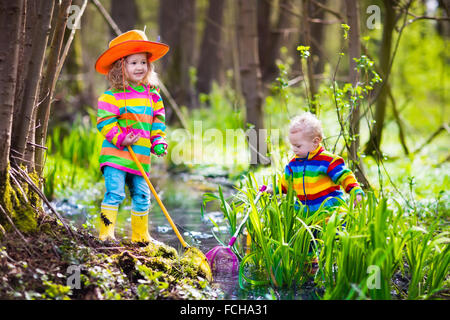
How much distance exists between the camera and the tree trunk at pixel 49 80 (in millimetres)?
3605

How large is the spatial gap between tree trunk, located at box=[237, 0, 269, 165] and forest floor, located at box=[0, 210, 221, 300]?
3.63m

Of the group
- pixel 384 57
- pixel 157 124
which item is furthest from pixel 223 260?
pixel 384 57

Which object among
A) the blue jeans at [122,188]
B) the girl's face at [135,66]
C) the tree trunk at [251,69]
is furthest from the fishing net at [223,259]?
the tree trunk at [251,69]

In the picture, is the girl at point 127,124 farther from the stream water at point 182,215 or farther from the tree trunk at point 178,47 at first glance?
the tree trunk at point 178,47

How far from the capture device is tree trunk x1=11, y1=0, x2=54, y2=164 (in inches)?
128

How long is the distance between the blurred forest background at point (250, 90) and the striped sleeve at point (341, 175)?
0.95 ft

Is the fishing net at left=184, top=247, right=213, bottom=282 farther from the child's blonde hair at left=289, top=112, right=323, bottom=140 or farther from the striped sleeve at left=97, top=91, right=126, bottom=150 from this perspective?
the child's blonde hair at left=289, top=112, right=323, bottom=140

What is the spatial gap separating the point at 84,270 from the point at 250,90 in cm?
466

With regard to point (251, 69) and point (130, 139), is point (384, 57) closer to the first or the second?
point (251, 69)

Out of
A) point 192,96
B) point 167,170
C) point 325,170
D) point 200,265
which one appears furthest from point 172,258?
point 192,96

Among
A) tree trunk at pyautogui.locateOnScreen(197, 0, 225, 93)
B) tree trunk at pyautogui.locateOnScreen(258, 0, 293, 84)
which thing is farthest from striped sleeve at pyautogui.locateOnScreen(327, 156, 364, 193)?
tree trunk at pyautogui.locateOnScreen(197, 0, 225, 93)
